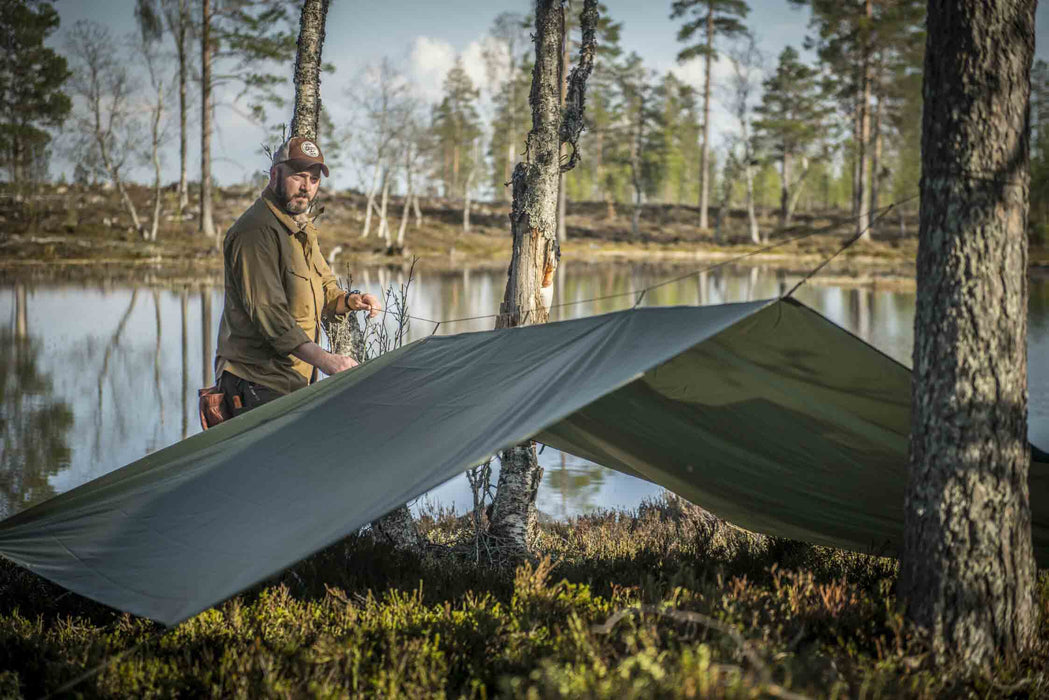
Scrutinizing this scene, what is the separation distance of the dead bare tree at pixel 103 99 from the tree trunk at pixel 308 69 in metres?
34.1

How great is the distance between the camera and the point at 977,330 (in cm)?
312

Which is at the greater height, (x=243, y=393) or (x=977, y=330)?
(x=977, y=330)

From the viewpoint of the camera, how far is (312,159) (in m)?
4.67

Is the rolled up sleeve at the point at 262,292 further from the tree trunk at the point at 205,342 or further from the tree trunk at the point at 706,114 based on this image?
the tree trunk at the point at 706,114

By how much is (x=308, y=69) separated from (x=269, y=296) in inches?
121

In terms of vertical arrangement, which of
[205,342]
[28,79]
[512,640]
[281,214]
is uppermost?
[28,79]

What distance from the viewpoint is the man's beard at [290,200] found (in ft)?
15.3

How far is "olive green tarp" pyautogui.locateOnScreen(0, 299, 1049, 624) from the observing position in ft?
11.1

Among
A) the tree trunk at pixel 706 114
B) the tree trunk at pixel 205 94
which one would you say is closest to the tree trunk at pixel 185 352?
the tree trunk at pixel 205 94

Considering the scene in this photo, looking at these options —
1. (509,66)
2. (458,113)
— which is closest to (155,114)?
(509,66)

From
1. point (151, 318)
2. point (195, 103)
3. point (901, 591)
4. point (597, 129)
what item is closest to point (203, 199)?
point (195, 103)

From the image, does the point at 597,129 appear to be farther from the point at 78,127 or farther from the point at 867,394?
the point at 867,394

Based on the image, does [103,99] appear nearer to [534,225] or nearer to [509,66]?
[509,66]

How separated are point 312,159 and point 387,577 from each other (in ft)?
7.10
